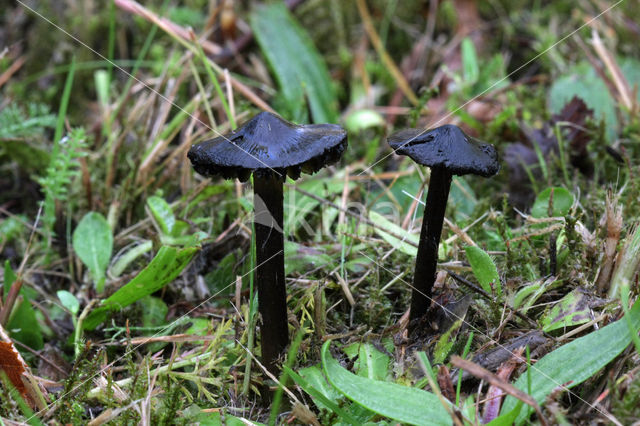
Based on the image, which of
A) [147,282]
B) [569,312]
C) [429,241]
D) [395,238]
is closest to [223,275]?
[147,282]

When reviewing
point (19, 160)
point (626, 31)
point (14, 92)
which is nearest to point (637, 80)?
point (626, 31)

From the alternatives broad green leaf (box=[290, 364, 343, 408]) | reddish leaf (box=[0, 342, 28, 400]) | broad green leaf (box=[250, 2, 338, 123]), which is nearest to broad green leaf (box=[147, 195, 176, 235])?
reddish leaf (box=[0, 342, 28, 400])

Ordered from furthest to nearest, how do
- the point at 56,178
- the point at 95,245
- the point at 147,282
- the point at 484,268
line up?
the point at 56,178, the point at 95,245, the point at 147,282, the point at 484,268

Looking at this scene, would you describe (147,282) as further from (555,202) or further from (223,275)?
(555,202)

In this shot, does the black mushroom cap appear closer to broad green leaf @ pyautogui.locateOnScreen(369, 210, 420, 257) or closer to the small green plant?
broad green leaf @ pyautogui.locateOnScreen(369, 210, 420, 257)

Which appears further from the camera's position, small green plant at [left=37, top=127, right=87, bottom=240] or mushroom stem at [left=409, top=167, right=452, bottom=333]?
small green plant at [left=37, top=127, right=87, bottom=240]

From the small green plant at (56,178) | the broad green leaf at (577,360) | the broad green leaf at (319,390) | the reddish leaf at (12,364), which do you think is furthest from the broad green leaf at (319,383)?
the small green plant at (56,178)

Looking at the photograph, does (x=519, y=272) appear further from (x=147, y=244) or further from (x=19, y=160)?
(x=19, y=160)
